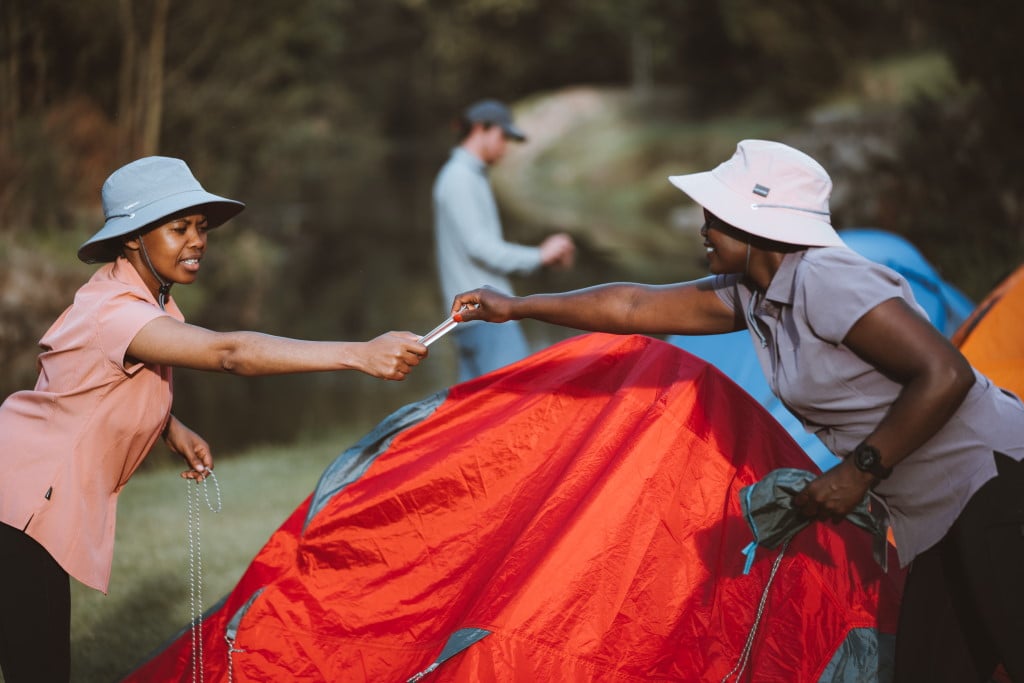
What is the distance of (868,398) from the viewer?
2902 mm

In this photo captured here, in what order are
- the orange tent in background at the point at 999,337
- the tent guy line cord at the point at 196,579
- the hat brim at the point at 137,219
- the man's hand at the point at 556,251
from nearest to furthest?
the hat brim at the point at 137,219
the tent guy line cord at the point at 196,579
the orange tent in background at the point at 999,337
the man's hand at the point at 556,251

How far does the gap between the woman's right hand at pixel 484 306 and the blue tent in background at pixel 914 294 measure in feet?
5.78

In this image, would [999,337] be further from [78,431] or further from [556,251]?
[78,431]

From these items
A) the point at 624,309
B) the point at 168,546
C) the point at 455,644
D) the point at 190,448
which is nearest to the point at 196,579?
the point at 168,546

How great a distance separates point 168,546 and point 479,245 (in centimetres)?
238

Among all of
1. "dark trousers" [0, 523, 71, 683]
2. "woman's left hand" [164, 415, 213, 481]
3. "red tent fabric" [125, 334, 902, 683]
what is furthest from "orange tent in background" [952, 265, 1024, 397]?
"dark trousers" [0, 523, 71, 683]

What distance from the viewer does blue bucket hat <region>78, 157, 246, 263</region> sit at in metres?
3.24

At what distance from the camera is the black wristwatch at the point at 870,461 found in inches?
111

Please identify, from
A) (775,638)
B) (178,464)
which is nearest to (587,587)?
(775,638)

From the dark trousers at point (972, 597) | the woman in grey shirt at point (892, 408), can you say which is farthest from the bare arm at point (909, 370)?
the dark trousers at point (972, 597)

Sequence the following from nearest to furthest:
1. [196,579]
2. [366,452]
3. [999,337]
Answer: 1. [366,452]
2. [999,337]
3. [196,579]

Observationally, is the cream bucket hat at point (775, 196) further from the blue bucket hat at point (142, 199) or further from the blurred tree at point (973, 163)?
the blurred tree at point (973, 163)

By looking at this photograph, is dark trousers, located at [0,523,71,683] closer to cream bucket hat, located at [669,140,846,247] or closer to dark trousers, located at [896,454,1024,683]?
cream bucket hat, located at [669,140,846,247]

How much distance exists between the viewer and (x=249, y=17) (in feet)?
62.2
